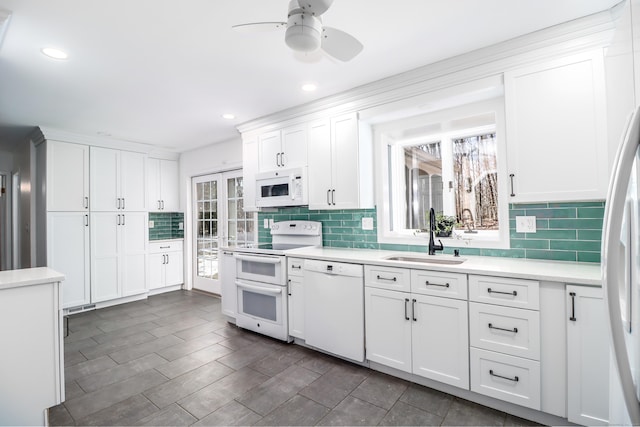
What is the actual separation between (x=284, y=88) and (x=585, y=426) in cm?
318

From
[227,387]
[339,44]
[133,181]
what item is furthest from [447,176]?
[133,181]

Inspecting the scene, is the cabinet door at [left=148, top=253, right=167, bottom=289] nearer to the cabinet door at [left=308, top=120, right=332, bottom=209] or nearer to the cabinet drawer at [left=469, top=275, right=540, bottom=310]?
the cabinet door at [left=308, top=120, right=332, bottom=209]

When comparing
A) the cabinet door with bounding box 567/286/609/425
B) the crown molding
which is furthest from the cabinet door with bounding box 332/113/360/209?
the cabinet door with bounding box 567/286/609/425

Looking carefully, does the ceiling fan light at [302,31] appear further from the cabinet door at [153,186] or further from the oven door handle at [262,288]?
the cabinet door at [153,186]

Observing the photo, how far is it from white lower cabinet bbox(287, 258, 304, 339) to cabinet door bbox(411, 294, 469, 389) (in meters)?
1.10

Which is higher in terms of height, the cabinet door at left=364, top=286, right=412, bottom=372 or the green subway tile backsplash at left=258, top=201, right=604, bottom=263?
the green subway tile backsplash at left=258, top=201, right=604, bottom=263

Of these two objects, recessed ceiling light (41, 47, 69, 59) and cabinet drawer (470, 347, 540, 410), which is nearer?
cabinet drawer (470, 347, 540, 410)

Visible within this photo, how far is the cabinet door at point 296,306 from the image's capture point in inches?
115

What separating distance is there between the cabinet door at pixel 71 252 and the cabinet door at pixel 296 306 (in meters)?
3.17

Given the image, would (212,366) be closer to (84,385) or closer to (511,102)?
(84,385)

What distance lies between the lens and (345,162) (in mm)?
3006

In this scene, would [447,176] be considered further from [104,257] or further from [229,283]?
[104,257]

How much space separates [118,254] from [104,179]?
1118 mm

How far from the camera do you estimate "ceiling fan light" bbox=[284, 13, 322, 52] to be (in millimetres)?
1372
